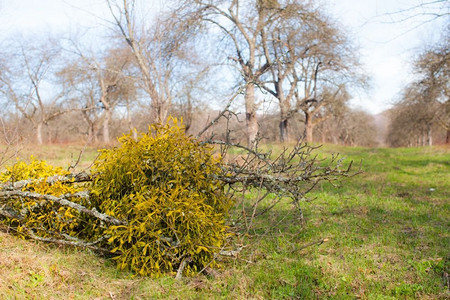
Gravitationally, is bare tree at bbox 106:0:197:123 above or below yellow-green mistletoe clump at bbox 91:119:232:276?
above

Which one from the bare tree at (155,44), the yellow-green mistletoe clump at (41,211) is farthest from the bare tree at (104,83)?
the yellow-green mistletoe clump at (41,211)

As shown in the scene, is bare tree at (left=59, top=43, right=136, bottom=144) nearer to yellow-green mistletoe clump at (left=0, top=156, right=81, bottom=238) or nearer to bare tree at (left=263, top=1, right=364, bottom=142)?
bare tree at (left=263, top=1, right=364, bottom=142)

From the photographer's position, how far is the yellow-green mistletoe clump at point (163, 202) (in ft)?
12.9

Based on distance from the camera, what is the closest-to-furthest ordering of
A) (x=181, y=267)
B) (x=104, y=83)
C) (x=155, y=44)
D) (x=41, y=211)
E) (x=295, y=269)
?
(x=181, y=267) < (x=295, y=269) < (x=41, y=211) < (x=155, y=44) < (x=104, y=83)

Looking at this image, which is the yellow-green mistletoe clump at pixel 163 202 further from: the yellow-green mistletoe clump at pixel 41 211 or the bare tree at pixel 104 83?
the bare tree at pixel 104 83

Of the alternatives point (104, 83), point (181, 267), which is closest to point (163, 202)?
point (181, 267)

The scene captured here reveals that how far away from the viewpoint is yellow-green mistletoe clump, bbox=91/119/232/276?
3.92m

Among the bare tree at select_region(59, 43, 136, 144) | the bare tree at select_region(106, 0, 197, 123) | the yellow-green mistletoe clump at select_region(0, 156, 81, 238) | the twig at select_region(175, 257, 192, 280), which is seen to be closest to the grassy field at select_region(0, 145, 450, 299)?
the twig at select_region(175, 257, 192, 280)

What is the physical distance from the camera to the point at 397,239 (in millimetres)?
5340

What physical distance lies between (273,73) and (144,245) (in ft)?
73.0

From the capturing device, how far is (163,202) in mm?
3982

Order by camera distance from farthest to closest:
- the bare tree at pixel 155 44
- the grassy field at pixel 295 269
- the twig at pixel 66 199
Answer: the bare tree at pixel 155 44 → the twig at pixel 66 199 → the grassy field at pixel 295 269

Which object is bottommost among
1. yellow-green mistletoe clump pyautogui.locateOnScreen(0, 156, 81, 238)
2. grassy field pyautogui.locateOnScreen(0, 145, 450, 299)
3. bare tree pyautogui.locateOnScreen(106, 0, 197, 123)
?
grassy field pyautogui.locateOnScreen(0, 145, 450, 299)

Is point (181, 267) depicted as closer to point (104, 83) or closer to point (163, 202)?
point (163, 202)
